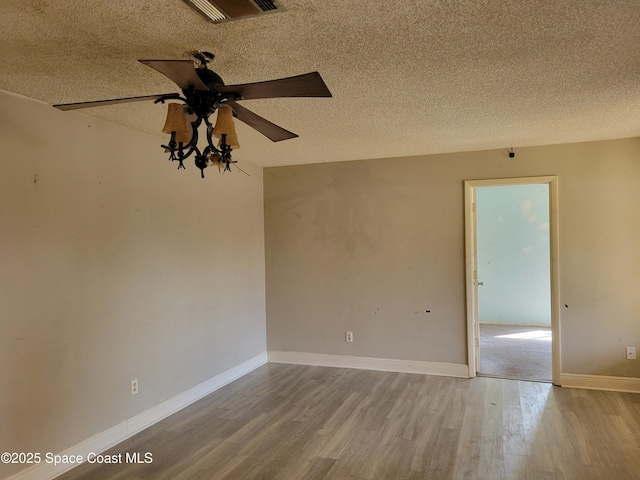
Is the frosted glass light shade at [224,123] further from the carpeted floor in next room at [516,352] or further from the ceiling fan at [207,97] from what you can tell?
the carpeted floor in next room at [516,352]

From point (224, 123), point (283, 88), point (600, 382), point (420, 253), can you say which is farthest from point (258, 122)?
point (600, 382)

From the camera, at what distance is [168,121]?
1.65 m

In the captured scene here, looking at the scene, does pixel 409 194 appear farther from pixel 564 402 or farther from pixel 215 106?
pixel 215 106

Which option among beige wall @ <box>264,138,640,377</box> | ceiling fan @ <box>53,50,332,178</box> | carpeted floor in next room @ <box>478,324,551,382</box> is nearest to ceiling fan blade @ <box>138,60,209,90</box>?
ceiling fan @ <box>53,50,332,178</box>

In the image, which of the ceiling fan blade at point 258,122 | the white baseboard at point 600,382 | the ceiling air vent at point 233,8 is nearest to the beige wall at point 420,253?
the white baseboard at point 600,382

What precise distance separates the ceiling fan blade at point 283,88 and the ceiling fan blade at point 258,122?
12 cm

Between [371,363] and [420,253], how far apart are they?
4.49 feet

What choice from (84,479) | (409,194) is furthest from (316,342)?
(84,479)

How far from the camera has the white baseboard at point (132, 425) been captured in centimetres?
251

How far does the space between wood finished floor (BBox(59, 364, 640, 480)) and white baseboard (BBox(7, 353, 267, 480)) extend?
2.5 inches

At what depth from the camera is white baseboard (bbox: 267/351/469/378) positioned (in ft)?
14.3

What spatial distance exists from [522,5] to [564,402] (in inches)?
133

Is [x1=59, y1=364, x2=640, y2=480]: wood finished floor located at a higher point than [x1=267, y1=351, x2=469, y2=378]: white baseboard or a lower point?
lower

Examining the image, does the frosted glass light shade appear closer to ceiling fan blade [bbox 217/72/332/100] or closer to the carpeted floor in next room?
ceiling fan blade [bbox 217/72/332/100]
